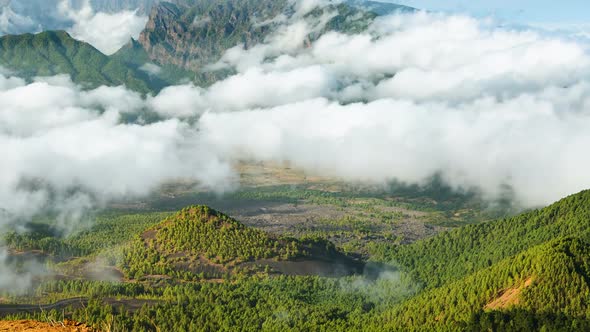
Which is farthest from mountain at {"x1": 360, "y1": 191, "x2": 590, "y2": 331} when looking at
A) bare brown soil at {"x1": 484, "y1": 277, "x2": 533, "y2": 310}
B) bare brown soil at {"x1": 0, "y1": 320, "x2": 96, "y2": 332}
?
bare brown soil at {"x1": 0, "y1": 320, "x2": 96, "y2": 332}

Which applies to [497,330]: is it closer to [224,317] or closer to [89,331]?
[224,317]

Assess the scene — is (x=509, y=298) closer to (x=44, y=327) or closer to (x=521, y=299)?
(x=521, y=299)

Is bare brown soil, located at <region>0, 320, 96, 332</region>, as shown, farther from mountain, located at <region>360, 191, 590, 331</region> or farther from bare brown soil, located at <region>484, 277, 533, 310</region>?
bare brown soil, located at <region>484, 277, 533, 310</region>

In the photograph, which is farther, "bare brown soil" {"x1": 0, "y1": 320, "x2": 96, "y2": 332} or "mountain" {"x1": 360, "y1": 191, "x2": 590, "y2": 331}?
"mountain" {"x1": 360, "y1": 191, "x2": 590, "y2": 331}

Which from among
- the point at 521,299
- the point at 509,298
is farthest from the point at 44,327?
the point at 509,298

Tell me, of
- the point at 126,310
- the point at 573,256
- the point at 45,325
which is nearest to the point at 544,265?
the point at 573,256
